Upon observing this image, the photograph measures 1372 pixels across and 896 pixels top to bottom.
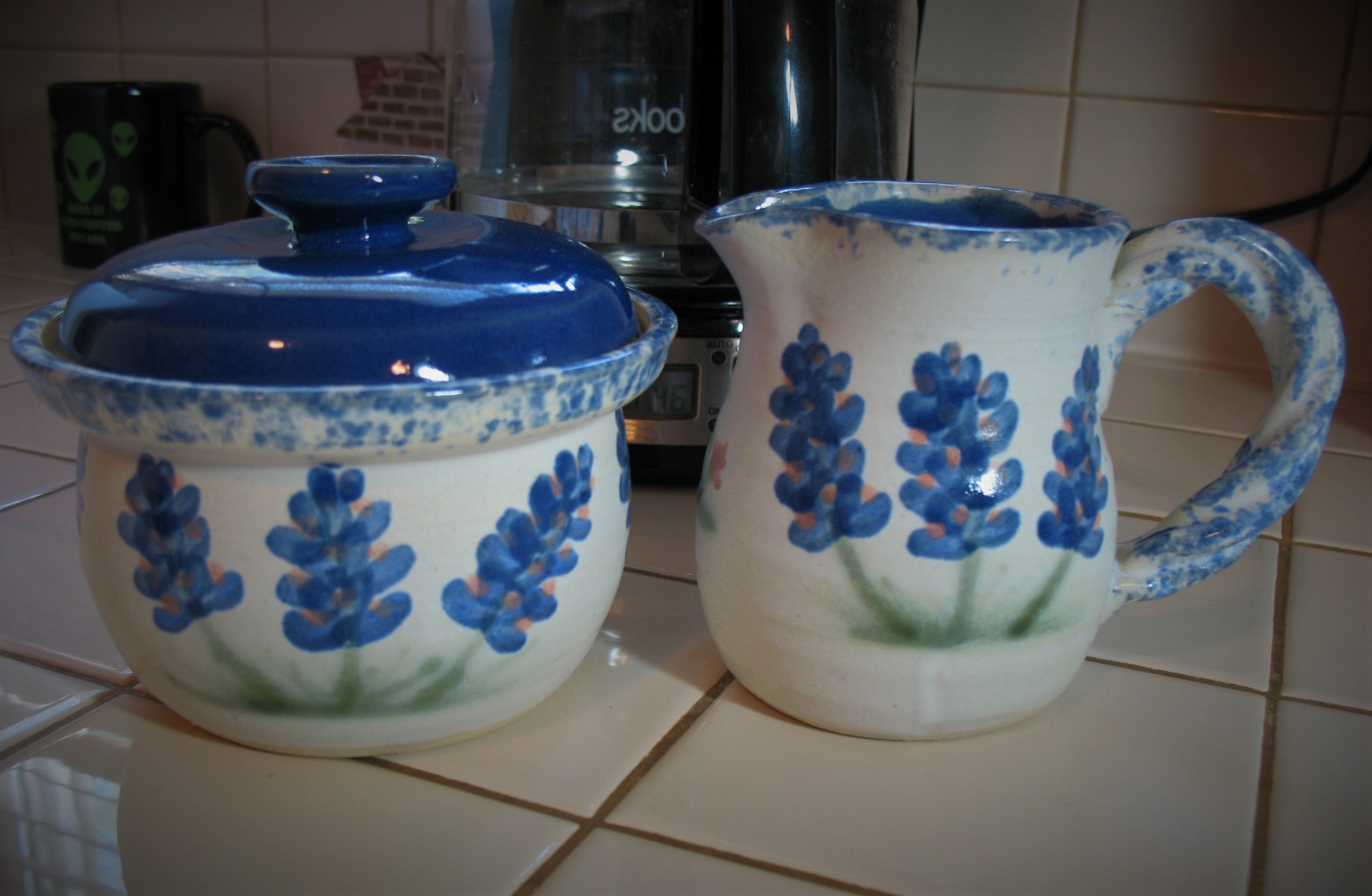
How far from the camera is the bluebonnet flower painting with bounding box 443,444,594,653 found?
0.34 m

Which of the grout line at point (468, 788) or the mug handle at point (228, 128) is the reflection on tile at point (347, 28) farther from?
the grout line at point (468, 788)

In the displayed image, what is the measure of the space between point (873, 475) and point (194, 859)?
0.23m

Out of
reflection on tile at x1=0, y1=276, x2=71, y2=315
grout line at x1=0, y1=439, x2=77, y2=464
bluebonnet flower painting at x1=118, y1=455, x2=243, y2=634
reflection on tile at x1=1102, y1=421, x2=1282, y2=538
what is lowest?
grout line at x1=0, y1=439, x2=77, y2=464

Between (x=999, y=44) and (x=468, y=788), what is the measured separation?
0.67 metres

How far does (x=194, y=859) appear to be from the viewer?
1.04ft

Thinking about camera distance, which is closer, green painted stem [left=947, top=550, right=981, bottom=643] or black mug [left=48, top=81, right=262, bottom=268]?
green painted stem [left=947, top=550, right=981, bottom=643]

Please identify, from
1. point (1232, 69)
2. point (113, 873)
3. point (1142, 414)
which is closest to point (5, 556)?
point (113, 873)

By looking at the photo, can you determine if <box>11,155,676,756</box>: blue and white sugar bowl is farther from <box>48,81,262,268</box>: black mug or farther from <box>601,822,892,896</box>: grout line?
<box>48,81,262,268</box>: black mug

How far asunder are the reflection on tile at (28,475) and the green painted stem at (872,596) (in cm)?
45

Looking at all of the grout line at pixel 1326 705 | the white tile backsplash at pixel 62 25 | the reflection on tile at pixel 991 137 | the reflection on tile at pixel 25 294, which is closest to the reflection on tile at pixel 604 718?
the grout line at pixel 1326 705

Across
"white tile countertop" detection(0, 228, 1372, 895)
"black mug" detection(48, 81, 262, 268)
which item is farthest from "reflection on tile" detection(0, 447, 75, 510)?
"black mug" detection(48, 81, 262, 268)

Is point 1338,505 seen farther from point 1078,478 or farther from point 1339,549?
point 1078,478

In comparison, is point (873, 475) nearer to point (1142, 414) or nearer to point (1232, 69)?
point (1142, 414)

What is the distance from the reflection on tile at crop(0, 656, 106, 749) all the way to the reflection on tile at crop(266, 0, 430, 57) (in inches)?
27.4
